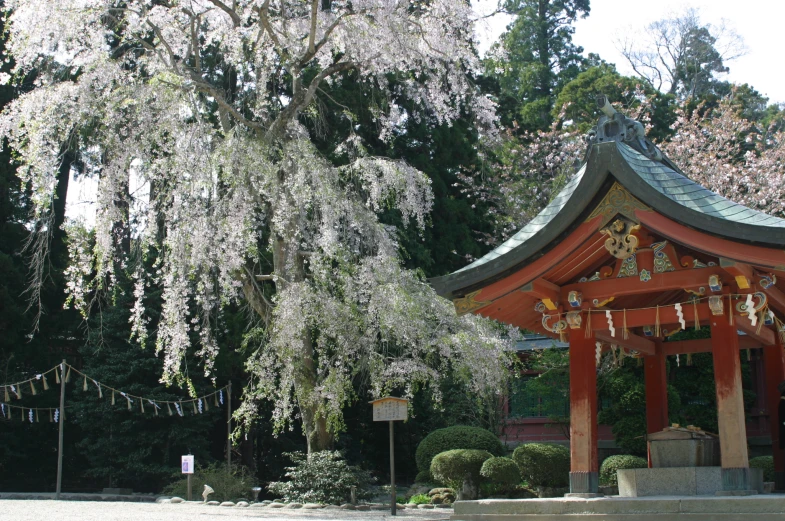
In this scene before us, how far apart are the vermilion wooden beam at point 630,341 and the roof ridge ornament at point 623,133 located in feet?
5.15

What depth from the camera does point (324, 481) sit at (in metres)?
11.4

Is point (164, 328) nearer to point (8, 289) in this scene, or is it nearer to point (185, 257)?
point (185, 257)

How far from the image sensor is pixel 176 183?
10570 mm

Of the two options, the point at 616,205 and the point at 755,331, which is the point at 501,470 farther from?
the point at 616,205

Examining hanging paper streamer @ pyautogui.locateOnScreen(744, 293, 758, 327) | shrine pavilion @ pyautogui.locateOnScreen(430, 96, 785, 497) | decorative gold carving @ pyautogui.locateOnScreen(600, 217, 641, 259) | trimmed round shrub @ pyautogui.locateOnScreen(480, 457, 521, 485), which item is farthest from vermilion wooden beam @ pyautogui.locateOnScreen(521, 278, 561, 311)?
trimmed round shrub @ pyautogui.locateOnScreen(480, 457, 521, 485)

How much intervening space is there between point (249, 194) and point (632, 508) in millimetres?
7133

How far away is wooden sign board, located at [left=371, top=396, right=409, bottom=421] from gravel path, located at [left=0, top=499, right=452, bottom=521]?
1265 millimetres

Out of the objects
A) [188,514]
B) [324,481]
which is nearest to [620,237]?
[188,514]

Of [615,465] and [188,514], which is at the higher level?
[615,465]

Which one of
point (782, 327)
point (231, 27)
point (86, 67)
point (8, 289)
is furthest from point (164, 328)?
point (8, 289)

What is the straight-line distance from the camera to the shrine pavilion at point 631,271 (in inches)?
219

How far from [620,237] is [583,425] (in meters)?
1.53

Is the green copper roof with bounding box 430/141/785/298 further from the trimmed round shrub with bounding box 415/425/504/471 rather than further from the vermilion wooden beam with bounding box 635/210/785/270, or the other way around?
the trimmed round shrub with bounding box 415/425/504/471

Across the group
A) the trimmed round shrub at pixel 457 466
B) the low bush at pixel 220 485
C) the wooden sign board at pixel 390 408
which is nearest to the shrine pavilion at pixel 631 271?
the wooden sign board at pixel 390 408
